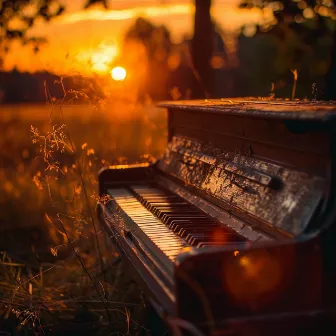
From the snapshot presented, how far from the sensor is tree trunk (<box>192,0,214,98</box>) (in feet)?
24.2

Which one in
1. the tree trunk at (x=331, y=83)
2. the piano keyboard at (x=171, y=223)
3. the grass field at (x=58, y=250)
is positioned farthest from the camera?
the tree trunk at (x=331, y=83)

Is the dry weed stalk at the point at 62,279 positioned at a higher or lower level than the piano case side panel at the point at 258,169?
lower

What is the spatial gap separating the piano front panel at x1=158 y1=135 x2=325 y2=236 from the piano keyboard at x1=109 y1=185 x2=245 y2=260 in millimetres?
139

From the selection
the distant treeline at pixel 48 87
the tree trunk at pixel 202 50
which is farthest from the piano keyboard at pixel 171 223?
the tree trunk at pixel 202 50

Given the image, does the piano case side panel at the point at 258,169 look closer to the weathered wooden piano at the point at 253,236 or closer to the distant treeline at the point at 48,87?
the weathered wooden piano at the point at 253,236

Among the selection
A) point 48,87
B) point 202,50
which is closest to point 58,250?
point 48,87

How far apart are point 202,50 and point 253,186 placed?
470 cm

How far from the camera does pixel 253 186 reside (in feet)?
10.0

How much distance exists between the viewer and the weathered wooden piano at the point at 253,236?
235 centimetres

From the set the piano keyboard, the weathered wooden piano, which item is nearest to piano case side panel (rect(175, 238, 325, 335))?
the weathered wooden piano

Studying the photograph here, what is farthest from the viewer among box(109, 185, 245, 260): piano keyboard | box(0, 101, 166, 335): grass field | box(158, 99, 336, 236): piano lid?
box(0, 101, 166, 335): grass field

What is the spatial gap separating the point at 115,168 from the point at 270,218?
2.56 metres

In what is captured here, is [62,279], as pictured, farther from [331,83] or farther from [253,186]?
[331,83]

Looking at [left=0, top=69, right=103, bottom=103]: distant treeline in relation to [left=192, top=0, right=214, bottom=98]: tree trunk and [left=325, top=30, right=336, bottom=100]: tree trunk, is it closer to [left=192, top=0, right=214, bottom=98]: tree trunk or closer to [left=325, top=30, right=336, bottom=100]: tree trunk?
[left=192, top=0, right=214, bottom=98]: tree trunk
